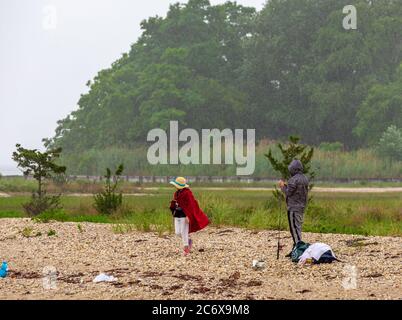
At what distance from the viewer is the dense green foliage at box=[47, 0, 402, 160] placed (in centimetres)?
6012

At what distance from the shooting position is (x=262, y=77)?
6450 centimetres

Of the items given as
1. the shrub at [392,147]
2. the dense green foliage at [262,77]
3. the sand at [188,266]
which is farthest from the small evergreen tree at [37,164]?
the dense green foliage at [262,77]

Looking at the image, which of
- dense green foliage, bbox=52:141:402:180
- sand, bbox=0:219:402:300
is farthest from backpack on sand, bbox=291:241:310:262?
dense green foliage, bbox=52:141:402:180

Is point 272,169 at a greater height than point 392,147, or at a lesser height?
lesser

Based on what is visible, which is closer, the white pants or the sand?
the sand

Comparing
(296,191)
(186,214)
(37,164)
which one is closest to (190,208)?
(186,214)

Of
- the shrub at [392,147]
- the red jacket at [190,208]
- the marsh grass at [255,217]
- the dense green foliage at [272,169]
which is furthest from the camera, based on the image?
the shrub at [392,147]

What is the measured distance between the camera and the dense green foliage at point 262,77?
60125 mm

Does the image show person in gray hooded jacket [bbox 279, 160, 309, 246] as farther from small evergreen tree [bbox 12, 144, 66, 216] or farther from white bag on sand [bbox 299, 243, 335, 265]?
small evergreen tree [bbox 12, 144, 66, 216]

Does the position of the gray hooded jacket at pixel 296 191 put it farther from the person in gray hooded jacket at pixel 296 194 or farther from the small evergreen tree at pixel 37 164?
the small evergreen tree at pixel 37 164

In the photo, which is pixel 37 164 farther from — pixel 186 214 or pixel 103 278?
pixel 103 278

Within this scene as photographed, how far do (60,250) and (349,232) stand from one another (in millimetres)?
6631
